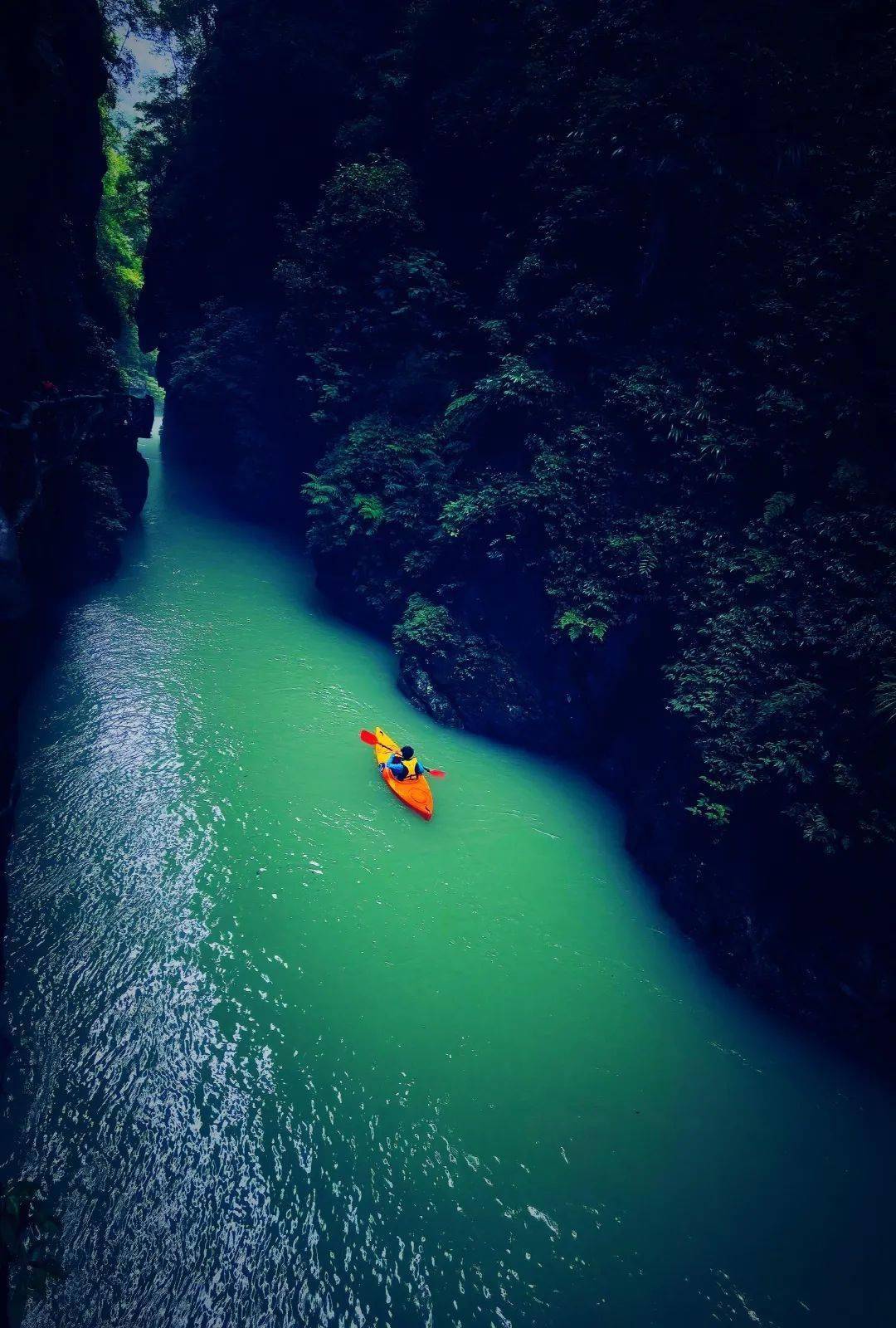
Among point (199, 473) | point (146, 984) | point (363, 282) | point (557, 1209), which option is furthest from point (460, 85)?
point (557, 1209)

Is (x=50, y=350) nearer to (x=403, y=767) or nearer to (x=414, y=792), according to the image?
(x=403, y=767)

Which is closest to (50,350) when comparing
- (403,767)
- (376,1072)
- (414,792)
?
(403,767)

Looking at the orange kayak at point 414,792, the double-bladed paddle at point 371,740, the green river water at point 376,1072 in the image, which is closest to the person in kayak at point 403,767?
the orange kayak at point 414,792

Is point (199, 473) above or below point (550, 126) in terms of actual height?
below

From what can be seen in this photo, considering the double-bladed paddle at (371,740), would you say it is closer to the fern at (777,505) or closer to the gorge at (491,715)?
the gorge at (491,715)

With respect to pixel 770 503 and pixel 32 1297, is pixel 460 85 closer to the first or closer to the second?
pixel 770 503

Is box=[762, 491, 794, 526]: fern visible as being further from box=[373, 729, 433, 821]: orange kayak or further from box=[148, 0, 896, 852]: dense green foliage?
box=[373, 729, 433, 821]: orange kayak
